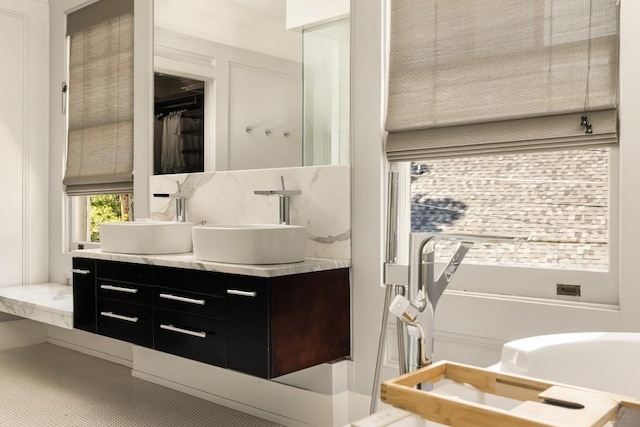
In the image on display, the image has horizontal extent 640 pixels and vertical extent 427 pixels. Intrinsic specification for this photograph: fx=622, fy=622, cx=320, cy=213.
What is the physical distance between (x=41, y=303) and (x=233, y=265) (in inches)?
72.3

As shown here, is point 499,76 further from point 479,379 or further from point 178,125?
point 178,125

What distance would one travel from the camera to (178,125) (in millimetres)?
3738

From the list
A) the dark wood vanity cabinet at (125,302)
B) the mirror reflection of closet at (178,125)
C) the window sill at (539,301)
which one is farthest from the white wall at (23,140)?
the window sill at (539,301)

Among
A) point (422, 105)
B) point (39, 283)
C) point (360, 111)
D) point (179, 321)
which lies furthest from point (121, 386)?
point (422, 105)

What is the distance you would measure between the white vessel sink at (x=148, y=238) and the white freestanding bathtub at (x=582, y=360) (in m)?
1.93

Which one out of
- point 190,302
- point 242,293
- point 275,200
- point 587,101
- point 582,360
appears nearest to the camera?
point 582,360

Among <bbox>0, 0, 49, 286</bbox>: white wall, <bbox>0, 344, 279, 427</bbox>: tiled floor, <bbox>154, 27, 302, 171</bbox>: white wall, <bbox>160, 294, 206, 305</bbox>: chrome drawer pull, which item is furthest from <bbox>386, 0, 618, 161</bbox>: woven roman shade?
<bbox>0, 0, 49, 286</bbox>: white wall

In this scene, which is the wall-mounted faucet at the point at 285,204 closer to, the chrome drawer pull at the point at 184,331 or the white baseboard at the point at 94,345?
the chrome drawer pull at the point at 184,331

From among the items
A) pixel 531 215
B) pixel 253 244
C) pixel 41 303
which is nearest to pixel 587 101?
pixel 531 215

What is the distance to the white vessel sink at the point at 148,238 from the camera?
3145mm

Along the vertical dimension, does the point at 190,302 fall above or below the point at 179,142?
below

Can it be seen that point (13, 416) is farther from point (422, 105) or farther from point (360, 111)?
point (422, 105)

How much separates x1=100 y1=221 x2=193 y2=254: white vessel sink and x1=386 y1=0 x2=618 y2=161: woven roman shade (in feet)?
3.97

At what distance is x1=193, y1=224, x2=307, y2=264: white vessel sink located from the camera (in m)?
2.60
